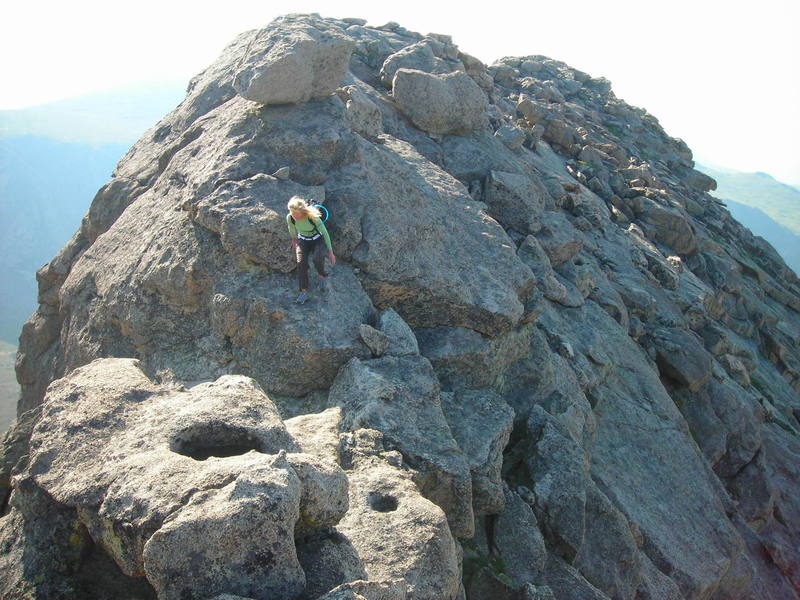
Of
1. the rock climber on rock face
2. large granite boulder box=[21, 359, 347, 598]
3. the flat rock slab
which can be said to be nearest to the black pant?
the rock climber on rock face

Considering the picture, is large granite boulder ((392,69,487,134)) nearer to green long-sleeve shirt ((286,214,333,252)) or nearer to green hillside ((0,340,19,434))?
green long-sleeve shirt ((286,214,333,252))

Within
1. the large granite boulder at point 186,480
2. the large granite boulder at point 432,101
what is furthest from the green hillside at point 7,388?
the large granite boulder at point 186,480

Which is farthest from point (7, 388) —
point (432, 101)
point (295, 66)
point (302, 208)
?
point (302, 208)

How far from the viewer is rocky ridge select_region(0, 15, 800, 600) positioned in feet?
28.3

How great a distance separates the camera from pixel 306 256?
1422 centimetres

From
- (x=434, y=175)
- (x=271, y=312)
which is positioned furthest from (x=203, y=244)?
(x=434, y=175)

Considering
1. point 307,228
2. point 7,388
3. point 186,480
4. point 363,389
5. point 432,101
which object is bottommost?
point 7,388

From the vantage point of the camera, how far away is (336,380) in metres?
13.7

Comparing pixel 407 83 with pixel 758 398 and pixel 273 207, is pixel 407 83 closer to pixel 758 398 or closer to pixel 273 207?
pixel 273 207

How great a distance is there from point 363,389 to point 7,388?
142206 mm

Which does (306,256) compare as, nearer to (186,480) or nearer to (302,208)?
(302,208)

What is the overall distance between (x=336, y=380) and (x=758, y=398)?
2873cm

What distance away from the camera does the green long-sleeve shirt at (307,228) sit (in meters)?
13.9

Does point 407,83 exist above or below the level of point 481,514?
above
